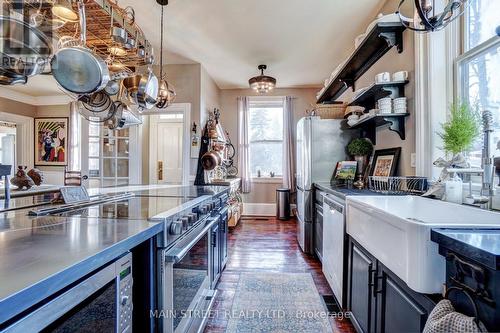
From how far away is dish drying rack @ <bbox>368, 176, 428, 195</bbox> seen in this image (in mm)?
1883

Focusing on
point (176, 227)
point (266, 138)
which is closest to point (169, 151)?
point (266, 138)

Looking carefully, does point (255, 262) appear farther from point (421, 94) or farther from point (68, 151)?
point (68, 151)

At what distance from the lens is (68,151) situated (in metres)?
6.02

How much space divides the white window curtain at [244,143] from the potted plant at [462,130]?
4.30 metres

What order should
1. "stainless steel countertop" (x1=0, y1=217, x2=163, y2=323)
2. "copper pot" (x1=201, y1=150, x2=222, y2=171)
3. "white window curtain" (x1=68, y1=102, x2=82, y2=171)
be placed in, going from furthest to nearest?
"white window curtain" (x1=68, y1=102, x2=82, y2=171)
"copper pot" (x1=201, y1=150, x2=222, y2=171)
"stainless steel countertop" (x1=0, y1=217, x2=163, y2=323)

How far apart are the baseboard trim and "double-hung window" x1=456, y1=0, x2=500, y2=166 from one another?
433 centimetres

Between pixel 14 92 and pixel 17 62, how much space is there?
5.85 metres

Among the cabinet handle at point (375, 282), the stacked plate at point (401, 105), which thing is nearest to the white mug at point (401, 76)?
the stacked plate at point (401, 105)

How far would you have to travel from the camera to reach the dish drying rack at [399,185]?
1883 millimetres

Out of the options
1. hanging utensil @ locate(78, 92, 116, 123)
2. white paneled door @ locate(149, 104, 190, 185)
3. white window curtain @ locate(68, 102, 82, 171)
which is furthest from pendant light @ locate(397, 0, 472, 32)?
white window curtain @ locate(68, 102, 82, 171)

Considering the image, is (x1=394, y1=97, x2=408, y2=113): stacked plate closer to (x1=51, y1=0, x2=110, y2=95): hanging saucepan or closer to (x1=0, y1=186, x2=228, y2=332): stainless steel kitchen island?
(x1=0, y1=186, x2=228, y2=332): stainless steel kitchen island

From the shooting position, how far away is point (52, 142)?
6078mm

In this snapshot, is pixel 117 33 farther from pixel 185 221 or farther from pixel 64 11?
pixel 185 221

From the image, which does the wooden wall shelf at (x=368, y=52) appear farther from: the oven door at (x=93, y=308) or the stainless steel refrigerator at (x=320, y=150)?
the oven door at (x=93, y=308)
